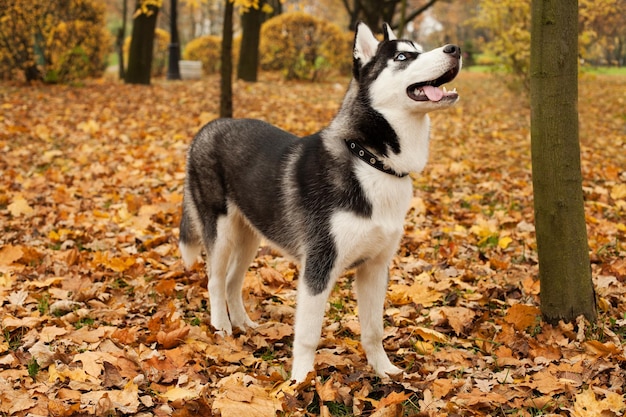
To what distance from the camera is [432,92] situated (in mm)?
3369

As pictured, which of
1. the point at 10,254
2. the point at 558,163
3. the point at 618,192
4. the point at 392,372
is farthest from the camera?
the point at 618,192

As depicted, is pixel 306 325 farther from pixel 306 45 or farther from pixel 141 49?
pixel 306 45

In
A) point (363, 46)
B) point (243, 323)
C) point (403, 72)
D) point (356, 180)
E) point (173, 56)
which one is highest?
point (363, 46)

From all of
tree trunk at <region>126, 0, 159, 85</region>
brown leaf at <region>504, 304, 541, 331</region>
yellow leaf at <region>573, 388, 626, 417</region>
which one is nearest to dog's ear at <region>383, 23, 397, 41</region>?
brown leaf at <region>504, 304, 541, 331</region>

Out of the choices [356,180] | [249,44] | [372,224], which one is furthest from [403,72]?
[249,44]

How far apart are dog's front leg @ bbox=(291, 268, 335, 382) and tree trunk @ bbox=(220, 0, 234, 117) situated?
819cm

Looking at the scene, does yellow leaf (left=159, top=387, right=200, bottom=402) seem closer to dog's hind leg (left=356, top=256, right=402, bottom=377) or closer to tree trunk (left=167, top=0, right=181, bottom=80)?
dog's hind leg (left=356, top=256, right=402, bottom=377)

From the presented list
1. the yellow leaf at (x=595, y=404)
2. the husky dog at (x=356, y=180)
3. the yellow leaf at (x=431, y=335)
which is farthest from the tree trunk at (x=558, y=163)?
the yellow leaf at (x=595, y=404)

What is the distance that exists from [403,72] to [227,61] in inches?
327

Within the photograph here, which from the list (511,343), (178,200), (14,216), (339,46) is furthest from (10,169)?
(339,46)

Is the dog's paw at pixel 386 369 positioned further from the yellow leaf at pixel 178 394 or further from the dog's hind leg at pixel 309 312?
the yellow leaf at pixel 178 394

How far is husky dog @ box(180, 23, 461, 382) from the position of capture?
3.44 metres

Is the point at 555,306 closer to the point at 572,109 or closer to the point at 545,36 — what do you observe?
the point at 572,109

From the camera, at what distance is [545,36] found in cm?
400
